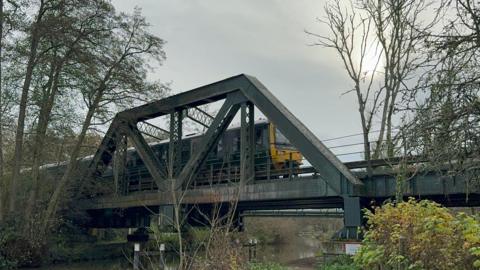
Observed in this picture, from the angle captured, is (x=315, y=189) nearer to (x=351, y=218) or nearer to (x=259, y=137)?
(x=351, y=218)

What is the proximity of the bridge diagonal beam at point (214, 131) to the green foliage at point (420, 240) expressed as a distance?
14483 millimetres

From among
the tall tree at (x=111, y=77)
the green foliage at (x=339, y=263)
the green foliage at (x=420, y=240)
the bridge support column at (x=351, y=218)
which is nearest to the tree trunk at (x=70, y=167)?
the tall tree at (x=111, y=77)

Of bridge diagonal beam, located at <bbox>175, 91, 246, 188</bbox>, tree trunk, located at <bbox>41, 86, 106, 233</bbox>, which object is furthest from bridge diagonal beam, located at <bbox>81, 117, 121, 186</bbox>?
bridge diagonal beam, located at <bbox>175, 91, 246, 188</bbox>

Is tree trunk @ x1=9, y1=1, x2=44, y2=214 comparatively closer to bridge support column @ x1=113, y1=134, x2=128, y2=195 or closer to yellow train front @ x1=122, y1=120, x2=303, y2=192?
bridge support column @ x1=113, y1=134, x2=128, y2=195

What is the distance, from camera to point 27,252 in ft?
73.4

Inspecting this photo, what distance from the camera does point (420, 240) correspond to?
6.48 metres

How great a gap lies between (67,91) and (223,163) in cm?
905

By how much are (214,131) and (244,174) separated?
9.97ft

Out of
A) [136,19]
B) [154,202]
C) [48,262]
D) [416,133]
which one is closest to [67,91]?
[136,19]

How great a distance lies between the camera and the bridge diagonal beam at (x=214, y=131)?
22.0 m

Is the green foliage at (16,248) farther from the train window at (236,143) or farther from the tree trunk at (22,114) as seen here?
the train window at (236,143)

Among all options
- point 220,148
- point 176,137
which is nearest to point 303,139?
point 220,148

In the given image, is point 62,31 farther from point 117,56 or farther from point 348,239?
point 348,239

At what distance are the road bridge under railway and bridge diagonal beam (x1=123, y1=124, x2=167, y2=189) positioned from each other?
55mm
